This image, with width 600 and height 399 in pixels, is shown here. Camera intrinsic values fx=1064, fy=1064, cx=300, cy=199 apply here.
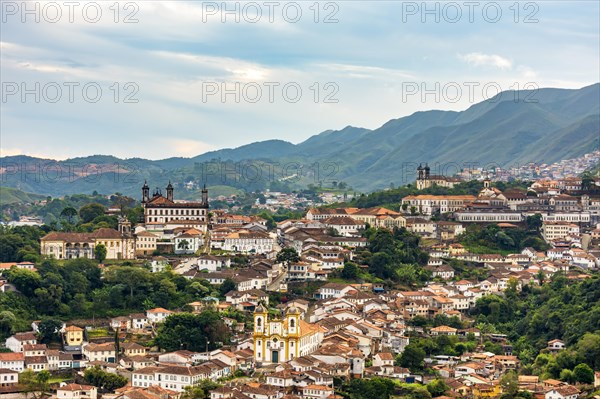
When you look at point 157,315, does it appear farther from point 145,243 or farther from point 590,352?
point 590,352

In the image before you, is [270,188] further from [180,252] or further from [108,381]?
[108,381]

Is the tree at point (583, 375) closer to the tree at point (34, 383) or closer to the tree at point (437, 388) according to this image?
the tree at point (437, 388)

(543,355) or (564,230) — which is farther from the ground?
(564,230)

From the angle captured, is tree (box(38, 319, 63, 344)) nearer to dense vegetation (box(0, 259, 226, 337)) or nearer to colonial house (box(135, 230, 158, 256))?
dense vegetation (box(0, 259, 226, 337))

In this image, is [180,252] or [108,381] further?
[180,252]

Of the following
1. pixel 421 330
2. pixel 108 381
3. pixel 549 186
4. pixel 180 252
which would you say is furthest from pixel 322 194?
pixel 108 381

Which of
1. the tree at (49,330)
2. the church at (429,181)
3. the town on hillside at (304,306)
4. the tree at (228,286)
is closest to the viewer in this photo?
the town on hillside at (304,306)

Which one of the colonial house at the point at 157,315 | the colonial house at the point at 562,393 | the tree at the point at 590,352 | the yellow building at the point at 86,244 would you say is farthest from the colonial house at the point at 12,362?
the tree at the point at 590,352
